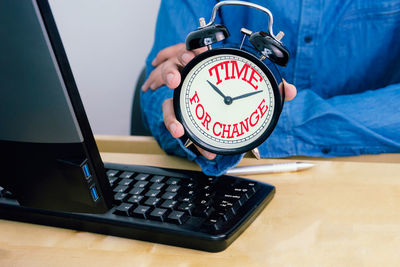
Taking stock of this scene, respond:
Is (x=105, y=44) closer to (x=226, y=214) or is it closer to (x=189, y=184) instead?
(x=189, y=184)

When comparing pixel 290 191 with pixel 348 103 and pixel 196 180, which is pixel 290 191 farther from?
pixel 348 103

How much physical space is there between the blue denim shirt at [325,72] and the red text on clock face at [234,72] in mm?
173

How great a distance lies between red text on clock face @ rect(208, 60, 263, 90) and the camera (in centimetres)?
67

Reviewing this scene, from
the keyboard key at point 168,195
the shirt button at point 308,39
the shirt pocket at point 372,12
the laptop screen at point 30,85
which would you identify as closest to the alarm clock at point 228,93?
the keyboard key at point 168,195

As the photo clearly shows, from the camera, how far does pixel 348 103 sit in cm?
102

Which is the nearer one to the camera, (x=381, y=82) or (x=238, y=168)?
(x=238, y=168)

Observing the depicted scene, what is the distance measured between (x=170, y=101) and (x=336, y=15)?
714 mm

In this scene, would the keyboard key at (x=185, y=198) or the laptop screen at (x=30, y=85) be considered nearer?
the laptop screen at (x=30, y=85)

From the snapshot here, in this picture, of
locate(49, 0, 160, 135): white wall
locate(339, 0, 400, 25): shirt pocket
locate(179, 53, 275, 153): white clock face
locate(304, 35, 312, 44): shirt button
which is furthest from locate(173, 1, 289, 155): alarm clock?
locate(49, 0, 160, 135): white wall

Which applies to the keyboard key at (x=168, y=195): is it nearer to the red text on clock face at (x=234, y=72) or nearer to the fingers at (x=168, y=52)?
the red text on clock face at (x=234, y=72)

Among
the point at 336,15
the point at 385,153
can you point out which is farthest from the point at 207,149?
the point at 336,15

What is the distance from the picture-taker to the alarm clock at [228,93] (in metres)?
0.65

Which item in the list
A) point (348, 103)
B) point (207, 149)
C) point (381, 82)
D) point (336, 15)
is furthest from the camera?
point (381, 82)

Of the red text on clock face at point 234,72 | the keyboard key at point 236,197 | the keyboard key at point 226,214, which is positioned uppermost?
the red text on clock face at point 234,72
